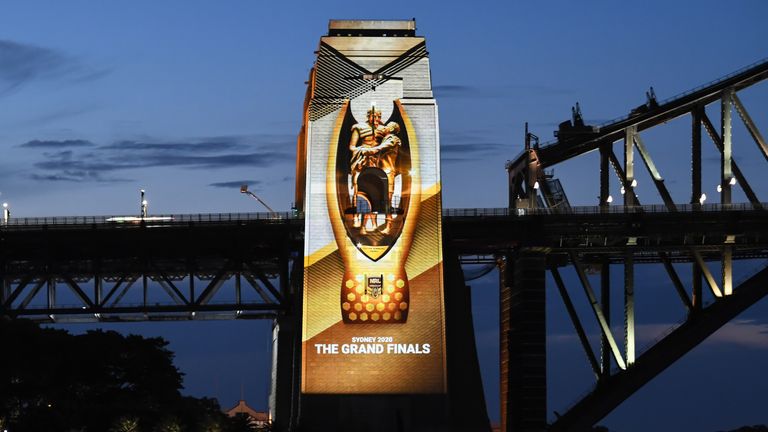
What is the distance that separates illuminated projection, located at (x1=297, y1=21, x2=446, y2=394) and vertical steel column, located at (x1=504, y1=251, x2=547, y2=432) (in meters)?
9.99

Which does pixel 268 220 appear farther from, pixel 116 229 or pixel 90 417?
pixel 90 417

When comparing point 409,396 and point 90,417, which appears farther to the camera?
point 409,396

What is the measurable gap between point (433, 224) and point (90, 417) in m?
41.0

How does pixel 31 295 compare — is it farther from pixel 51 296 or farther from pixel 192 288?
pixel 192 288

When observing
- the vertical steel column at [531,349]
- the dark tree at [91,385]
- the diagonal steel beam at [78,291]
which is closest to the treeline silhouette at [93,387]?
the dark tree at [91,385]

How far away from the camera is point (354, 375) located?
187875 millimetres

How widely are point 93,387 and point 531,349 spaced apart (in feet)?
148

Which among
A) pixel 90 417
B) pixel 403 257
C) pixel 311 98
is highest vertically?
pixel 311 98

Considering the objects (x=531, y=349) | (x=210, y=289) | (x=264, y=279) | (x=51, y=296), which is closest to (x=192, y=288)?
(x=210, y=289)

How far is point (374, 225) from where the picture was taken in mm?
191000

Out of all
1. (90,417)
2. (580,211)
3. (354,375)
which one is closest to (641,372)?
(580,211)

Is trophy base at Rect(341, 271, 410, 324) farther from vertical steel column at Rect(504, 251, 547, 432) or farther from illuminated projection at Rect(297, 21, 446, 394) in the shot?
vertical steel column at Rect(504, 251, 547, 432)

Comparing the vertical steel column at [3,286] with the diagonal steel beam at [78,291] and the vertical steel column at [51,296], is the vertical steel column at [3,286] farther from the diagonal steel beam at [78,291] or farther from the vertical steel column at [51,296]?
the diagonal steel beam at [78,291]

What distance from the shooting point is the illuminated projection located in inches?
7421
